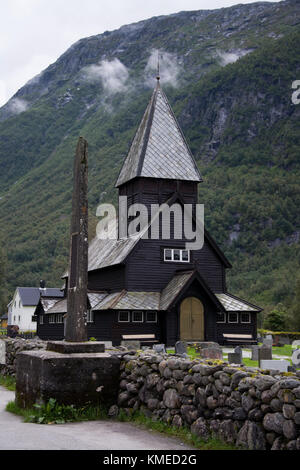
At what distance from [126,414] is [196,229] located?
3049cm

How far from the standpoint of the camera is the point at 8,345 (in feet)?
61.2

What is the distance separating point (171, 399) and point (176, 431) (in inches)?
23.1

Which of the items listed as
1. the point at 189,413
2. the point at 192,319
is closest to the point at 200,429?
the point at 189,413

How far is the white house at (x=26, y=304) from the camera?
311 ft

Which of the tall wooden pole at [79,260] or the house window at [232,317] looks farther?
the house window at [232,317]

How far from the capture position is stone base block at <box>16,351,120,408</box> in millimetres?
10688

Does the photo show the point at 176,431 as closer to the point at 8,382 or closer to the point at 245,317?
the point at 8,382

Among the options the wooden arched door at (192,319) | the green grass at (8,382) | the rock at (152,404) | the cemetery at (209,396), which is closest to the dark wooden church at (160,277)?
the wooden arched door at (192,319)

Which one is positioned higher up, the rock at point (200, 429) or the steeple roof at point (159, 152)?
the steeple roof at point (159, 152)

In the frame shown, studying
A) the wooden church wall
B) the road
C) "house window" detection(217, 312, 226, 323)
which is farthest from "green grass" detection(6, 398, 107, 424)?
"house window" detection(217, 312, 226, 323)

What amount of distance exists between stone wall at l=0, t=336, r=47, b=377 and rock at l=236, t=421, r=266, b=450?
9.03 m

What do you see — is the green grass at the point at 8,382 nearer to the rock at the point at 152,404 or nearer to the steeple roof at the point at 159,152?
the rock at the point at 152,404

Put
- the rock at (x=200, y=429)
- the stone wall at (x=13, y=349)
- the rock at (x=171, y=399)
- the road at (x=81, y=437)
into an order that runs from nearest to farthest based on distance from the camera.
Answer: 1. the road at (x=81, y=437)
2. the rock at (x=200, y=429)
3. the rock at (x=171, y=399)
4. the stone wall at (x=13, y=349)

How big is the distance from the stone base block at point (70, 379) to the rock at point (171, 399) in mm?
1624
